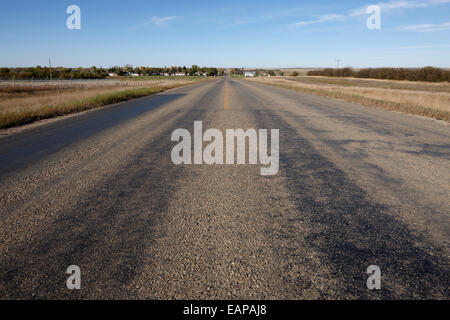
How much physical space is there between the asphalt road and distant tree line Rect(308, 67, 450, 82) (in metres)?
70.5

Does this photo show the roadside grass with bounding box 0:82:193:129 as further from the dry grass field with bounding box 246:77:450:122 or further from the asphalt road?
the dry grass field with bounding box 246:77:450:122

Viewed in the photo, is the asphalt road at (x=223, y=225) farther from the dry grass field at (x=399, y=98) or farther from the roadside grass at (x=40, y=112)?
the dry grass field at (x=399, y=98)

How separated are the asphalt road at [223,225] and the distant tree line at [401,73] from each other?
7047 centimetres

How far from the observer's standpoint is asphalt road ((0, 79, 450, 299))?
7.07ft

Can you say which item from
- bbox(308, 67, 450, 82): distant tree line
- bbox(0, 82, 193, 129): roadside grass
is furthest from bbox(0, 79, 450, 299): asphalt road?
bbox(308, 67, 450, 82): distant tree line

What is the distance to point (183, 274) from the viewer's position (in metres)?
2.25

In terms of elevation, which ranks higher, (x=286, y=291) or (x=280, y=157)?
(x=280, y=157)

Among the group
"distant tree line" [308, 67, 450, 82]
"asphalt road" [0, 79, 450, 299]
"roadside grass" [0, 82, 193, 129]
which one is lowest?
"asphalt road" [0, 79, 450, 299]

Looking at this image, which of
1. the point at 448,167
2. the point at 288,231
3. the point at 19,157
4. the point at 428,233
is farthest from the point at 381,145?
the point at 19,157

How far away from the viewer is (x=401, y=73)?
2795 inches

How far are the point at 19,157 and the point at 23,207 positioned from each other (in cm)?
279

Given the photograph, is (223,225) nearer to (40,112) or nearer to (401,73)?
(40,112)

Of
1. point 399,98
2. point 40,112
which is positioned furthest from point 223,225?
point 399,98

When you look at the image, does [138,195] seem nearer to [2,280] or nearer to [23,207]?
[23,207]
